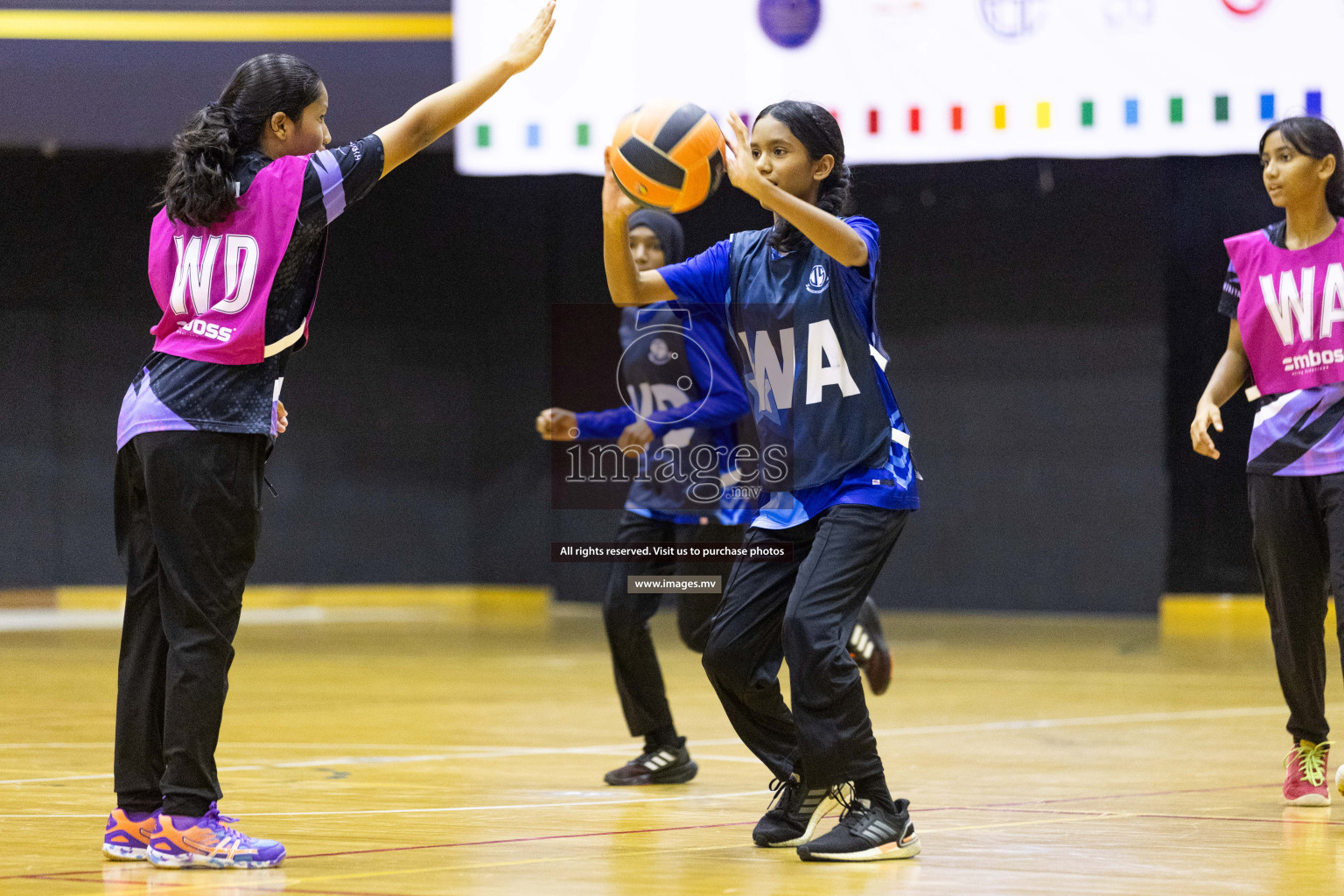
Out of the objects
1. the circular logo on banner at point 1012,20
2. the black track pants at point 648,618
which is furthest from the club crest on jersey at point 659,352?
the circular logo on banner at point 1012,20

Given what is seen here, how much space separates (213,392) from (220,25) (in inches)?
413

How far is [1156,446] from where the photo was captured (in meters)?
14.4

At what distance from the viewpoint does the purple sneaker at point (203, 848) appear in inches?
145

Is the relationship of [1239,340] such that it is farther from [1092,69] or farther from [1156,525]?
[1156,525]

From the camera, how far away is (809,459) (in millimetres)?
4078

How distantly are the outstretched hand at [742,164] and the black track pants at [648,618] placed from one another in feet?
6.42

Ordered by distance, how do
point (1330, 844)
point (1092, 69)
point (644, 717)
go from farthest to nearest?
1. point (1092, 69)
2. point (644, 717)
3. point (1330, 844)

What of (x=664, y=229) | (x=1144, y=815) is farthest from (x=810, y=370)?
(x=664, y=229)

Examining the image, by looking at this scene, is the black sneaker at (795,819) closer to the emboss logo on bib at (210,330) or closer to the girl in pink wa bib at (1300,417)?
the girl in pink wa bib at (1300,417)

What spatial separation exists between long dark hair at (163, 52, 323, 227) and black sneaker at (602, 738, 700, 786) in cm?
245

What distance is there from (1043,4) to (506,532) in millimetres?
7441

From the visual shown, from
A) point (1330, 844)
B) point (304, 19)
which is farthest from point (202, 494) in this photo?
point (304, 19)

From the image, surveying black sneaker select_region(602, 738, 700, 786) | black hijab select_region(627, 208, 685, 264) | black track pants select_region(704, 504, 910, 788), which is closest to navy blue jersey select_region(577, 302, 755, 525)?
black hijab select_region(627, 208, 685, 264)

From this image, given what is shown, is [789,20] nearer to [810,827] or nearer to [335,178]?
[335,178]
